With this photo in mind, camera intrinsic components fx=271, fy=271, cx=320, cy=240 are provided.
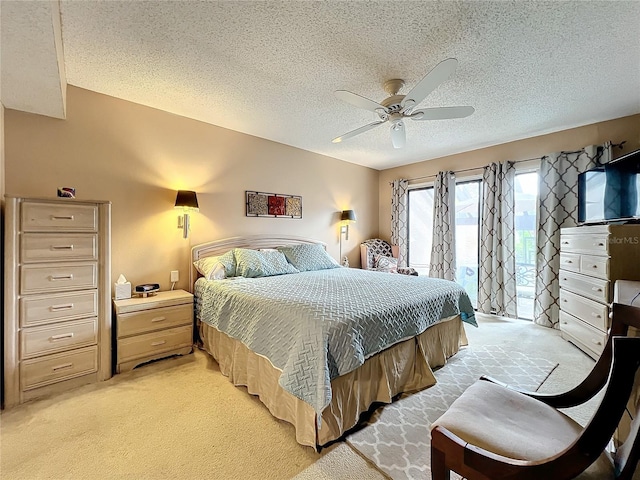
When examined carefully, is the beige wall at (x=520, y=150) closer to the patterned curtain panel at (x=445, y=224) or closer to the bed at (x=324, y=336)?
the patterned curtain panel at (x=445, y=224)

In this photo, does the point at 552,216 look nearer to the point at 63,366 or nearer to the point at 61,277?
the point at 61,277

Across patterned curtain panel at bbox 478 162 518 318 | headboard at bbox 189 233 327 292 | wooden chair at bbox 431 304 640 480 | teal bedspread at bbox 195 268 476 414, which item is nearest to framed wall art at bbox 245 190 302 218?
headboard at bbox 189 233 327 292

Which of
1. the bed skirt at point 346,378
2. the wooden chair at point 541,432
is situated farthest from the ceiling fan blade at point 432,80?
the bed skirt at point 346,378

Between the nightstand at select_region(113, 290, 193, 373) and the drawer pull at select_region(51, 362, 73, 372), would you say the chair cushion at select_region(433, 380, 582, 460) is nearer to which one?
the nightstand at select_region(113, 290, 193, 373)

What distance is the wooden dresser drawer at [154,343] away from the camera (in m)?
2.46


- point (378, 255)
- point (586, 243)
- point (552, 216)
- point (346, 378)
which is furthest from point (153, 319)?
point (552, 216)

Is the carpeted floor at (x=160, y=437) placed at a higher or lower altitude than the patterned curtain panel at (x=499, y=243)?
lower

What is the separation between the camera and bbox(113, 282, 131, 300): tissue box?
8.67ft

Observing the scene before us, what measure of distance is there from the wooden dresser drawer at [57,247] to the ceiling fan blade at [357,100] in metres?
2.33

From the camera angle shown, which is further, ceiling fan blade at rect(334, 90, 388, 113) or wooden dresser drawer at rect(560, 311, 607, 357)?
wooden dresser drawer at rect(560, 311, 607, 357)

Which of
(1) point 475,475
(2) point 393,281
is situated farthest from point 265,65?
(1) point 475,475

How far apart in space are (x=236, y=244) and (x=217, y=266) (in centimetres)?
68

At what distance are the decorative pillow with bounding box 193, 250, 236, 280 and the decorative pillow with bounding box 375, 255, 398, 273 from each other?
2.80m

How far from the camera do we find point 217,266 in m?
3.03
